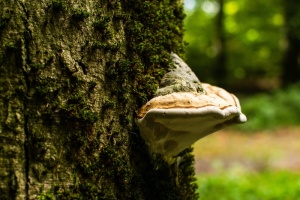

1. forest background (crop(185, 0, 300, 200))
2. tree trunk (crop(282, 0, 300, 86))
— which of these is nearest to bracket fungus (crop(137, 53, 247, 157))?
forest background (crop(185, 0, 300, 200))

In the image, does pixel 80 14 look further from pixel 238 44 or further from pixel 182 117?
pixel 238 44

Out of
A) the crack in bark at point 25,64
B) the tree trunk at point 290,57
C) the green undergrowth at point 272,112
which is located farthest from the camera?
the tree trunk at point 290,57

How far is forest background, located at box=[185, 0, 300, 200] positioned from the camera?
755 cm

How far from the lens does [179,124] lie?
5.28 ft

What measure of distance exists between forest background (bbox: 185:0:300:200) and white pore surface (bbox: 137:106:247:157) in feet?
3.03

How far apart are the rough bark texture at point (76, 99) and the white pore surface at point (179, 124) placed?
0.07 metres

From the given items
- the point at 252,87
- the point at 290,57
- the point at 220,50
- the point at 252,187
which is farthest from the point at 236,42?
the point at 252,187

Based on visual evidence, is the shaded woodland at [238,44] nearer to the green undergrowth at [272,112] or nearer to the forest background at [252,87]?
the forest background at [252,87]

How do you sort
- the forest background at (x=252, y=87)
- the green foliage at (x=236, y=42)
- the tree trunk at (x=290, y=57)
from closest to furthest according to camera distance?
1. the forest background at (x=252, y=87)
2. the tree trunk at (x=290, y=57)
3. the green foliage at (x=236, y=42)

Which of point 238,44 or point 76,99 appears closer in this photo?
point 76,99

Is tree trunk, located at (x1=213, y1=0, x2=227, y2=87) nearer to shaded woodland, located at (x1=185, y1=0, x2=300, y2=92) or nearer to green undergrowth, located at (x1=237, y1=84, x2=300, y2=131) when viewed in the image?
shaded woodland, located at (x1=185, y1=0, x2=300, y2=92)

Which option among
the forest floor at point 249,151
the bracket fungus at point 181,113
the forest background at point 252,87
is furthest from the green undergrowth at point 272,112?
the bracket fungus at point 181,113

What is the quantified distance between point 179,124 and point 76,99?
384 mm

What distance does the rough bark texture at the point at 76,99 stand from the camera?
1.50 metres
